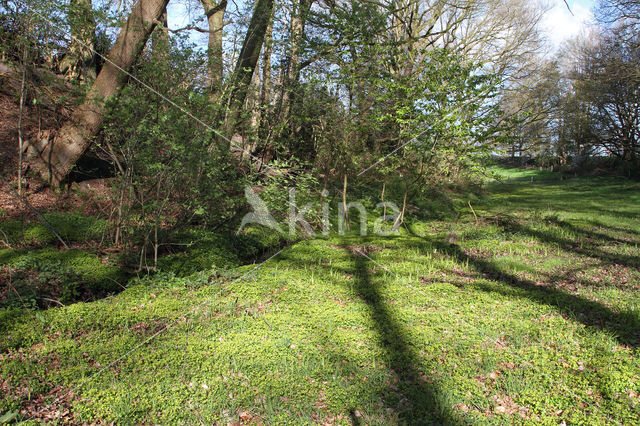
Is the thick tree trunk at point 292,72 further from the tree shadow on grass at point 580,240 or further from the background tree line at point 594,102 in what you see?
the background tree line at point 594,102

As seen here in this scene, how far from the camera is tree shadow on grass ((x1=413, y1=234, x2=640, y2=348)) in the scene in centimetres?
364

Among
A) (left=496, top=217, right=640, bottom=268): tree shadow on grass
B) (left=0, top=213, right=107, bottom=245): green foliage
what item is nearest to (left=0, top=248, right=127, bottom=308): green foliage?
(left=0, top=213, right=107, bottom=245): green foliage

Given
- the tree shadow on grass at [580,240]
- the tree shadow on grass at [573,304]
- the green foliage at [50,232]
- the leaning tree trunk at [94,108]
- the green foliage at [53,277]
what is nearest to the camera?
the tree shadow on grass at [573,304]

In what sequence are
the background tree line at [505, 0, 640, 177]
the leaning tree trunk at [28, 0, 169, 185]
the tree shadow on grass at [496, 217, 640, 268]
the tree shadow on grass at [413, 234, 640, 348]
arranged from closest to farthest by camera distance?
1. the tree shadow on grass at [413, 234, 640, 348]
2. the tree shadow on grass at [496, 217, 640, 268]
3. the leaning tree trunk at [28, 0, 169, 185]
4. the background tree line at [505, 0, 640, 177]

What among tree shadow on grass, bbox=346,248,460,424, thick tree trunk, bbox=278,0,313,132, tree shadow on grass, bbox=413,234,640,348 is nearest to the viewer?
tree shadow on grass, bbox=346,248,460,424

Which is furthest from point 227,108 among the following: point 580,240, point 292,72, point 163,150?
point 580,240

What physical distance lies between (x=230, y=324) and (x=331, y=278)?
1.68 meters

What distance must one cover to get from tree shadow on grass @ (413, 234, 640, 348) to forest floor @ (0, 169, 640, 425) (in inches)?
0.9

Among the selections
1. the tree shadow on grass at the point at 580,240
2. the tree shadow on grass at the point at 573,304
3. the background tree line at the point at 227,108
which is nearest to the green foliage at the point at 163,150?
the background tree line at the point at 227,108

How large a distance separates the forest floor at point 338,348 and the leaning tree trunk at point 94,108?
2.35 meters

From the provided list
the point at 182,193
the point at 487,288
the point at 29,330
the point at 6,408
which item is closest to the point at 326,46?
the point at 182,193

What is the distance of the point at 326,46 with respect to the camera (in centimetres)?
814

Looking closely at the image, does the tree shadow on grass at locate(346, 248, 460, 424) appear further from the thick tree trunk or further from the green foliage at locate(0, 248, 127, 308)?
the thick tree trunk

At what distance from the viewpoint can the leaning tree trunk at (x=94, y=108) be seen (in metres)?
6.54
